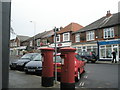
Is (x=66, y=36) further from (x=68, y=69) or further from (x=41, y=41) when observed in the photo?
(x=68, y=69)

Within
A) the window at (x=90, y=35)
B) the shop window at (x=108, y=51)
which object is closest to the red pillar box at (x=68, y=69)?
the shop window at (x=108, y=51)

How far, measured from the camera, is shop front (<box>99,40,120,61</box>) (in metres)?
25.7

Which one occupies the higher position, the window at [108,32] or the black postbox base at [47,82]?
the window at [108,32]

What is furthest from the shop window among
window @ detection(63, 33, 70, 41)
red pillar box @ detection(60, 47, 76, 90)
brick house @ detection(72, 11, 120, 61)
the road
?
red pillar box @ detection(60, 47, 76, 90)

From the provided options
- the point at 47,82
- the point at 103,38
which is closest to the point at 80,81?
the point at 47,82

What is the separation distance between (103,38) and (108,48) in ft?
6.69

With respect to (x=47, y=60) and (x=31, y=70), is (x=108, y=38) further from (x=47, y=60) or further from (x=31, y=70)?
(x=47, y=60)

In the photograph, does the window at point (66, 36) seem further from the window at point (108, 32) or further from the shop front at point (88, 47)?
the window at point (108, 32)

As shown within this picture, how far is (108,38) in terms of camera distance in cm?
2734

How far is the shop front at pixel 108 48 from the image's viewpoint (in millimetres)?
25656

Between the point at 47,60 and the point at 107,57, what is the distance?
22.7 m

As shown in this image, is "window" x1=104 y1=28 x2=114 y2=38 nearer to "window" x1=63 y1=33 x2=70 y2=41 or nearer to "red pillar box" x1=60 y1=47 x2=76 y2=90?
"window" x1=63 y1=33 x2=70 y2=41

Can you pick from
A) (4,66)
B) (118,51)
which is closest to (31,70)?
(4,66)

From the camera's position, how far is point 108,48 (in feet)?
89.6
